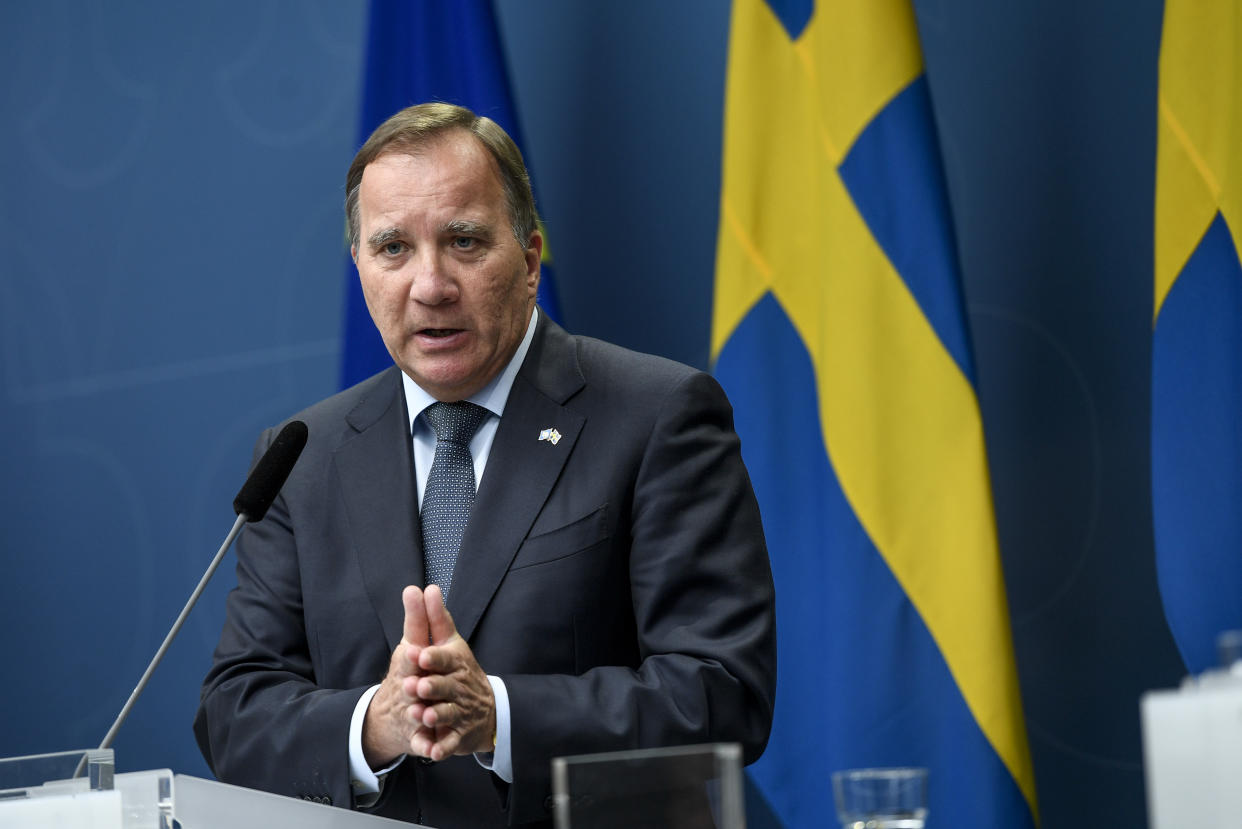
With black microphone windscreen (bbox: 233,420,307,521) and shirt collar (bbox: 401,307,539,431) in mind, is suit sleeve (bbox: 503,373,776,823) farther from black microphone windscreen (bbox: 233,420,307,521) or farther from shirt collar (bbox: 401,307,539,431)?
black microphone windscreen (bbox: 233,420,307,521)

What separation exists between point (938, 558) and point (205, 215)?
2.42m

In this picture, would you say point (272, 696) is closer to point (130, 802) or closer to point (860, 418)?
point (130, 802)

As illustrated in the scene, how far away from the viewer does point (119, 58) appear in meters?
4.27

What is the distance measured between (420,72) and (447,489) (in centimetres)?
152

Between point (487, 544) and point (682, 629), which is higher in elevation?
point (487, 544)

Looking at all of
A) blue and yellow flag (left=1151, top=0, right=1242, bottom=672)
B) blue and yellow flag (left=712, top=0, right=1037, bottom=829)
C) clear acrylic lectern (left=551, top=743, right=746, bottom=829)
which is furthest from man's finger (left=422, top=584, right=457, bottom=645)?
blue and yellow flag (left=1151, top=0, right=1242, bottom=672)

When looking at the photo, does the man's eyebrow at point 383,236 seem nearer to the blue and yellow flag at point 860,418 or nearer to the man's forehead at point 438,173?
the man's forehead at point 438,173

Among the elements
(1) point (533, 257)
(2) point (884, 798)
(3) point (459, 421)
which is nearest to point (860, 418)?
(1) point (533, 257)

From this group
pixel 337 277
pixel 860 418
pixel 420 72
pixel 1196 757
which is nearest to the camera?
pixel 1196 757

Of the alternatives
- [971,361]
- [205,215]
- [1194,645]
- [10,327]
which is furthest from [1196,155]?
[10,327]

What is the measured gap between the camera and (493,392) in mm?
2402

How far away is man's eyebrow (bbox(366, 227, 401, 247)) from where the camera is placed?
2.33 metres

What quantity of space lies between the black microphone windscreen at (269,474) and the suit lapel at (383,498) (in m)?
0.34

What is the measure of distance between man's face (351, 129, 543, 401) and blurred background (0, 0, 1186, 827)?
1.16 m
